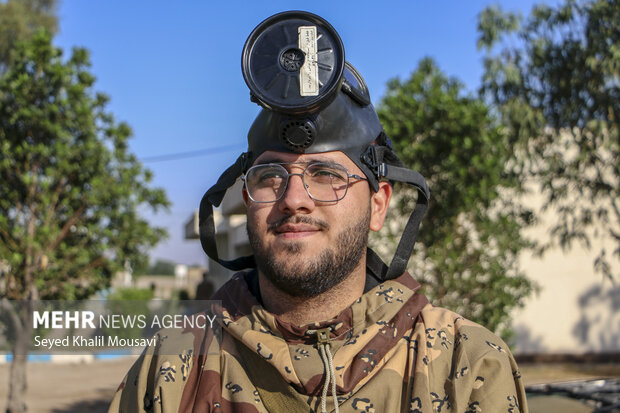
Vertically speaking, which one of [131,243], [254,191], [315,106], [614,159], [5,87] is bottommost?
[254,191]

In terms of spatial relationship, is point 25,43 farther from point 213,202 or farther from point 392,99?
point 213,202

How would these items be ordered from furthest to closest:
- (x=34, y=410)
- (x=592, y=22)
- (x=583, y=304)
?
(x=583, y=304) → (x=34, y=410) → (x=592, y=22)

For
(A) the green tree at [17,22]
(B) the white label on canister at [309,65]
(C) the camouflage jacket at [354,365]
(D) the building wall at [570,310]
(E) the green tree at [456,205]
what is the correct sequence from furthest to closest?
(A) the green tree at [17,22] → (D) the building wall at [570,310] → (E) the green tree at [456,205] → (B) the white label on canister at [309,65] → (C) the camouflage jacket at [354,365]

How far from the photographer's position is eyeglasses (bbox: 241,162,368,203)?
185 cm

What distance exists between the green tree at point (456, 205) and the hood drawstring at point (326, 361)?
4001mm

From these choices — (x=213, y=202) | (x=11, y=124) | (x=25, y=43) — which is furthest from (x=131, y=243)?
(x=213, y=202)

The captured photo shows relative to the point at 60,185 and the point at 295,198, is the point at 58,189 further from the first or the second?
the point at 295,198

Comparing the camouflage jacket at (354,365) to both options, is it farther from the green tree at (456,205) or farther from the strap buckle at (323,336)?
the green tree at (456,205)

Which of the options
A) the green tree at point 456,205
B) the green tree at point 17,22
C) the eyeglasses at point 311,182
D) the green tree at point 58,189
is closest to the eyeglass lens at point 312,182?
the eyeglasses at point 311,182

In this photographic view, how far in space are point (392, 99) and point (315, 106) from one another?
4571 millimetres

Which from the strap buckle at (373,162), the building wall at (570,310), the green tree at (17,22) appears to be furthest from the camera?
the green tree at (17,22)

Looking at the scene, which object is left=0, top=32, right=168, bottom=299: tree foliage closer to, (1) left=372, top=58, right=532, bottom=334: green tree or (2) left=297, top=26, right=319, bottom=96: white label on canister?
(1) left=372, top=58, right=532, bottom=334: green tree

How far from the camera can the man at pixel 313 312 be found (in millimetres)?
1721

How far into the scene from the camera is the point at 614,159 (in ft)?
25.1
